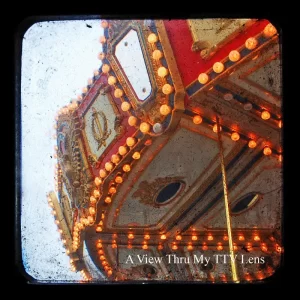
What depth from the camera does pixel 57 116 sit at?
1727 mm

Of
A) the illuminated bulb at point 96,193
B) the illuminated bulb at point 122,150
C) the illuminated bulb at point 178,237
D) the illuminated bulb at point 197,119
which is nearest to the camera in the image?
the illuminated bulb at point 197,119

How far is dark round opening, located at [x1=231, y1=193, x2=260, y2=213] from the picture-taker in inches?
67.7

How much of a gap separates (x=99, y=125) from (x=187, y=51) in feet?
1.85

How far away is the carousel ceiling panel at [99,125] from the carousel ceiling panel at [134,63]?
0.18 meters

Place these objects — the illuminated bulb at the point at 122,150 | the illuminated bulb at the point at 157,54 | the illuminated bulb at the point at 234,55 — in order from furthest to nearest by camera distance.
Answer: the illuminated bulb at the point at 122,150
the illuminated bulb at the point at 157,54
the illuminated bulb at the point at 234,55

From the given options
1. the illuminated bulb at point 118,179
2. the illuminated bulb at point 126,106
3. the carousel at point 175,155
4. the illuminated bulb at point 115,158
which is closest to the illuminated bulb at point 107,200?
the carousel at point 175,155

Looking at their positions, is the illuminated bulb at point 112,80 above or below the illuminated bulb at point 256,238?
above

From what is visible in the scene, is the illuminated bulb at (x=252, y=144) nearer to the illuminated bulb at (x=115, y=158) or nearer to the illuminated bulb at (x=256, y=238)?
the illuminated bulb at (x=256, y=238)

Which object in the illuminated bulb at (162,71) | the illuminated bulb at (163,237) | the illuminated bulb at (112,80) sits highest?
the illuminated bulb at (112,80)

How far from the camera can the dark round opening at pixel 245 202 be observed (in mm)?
1721

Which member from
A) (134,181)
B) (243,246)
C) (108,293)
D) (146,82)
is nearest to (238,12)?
(146,82)

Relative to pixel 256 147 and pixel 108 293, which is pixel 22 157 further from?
pixel 256 147

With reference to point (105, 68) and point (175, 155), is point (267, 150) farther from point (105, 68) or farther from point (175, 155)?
point (105, 68)
